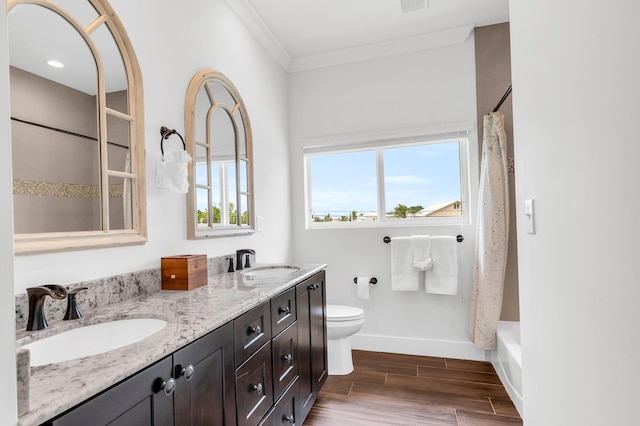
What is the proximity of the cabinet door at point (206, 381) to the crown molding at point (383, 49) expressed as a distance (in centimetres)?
261

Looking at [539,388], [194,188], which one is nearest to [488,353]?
[539,388]

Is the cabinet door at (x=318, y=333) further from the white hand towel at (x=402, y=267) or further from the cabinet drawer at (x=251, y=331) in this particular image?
the white hand towel at (x=402, y=267)

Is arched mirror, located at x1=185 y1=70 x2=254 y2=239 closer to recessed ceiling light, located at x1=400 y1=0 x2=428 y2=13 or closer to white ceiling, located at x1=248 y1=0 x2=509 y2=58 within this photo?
white ceiling, located at x1=248 y1=0 x2=509 y2=58

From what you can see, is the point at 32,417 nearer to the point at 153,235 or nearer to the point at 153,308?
the point at 153,308

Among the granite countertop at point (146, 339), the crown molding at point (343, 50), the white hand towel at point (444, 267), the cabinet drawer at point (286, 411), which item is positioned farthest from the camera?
the white hand towel at point (444, 267)

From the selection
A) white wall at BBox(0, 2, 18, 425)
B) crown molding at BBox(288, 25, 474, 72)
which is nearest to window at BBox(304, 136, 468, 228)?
crown molding at BBox(288, 25, 474, 72)

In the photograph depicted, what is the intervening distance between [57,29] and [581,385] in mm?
1930

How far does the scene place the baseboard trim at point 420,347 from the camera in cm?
269

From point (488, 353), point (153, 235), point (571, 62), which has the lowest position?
point (488, 353)

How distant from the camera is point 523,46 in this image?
4.11ft

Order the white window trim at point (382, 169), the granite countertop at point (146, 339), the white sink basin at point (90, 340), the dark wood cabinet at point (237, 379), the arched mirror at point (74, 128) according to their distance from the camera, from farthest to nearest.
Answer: the white window trim at point (382, 169)
the arched mirror at point (74, 128)
the white sink basin at point (90, 340)
the dark wood cabinet at point (237, 379)
the granite countertop at point (146, 339)

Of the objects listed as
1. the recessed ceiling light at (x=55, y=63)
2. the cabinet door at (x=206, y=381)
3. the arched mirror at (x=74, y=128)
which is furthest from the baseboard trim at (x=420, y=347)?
the recessed ceiling light at (x=55, y=63)

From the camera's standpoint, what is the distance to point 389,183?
300cm

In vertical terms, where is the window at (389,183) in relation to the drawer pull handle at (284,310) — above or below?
above
